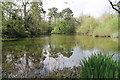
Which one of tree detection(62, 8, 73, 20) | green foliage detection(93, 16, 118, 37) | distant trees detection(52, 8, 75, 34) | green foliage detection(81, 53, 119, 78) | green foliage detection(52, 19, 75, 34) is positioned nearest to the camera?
green foliage detection(81, 53, 119, 78)

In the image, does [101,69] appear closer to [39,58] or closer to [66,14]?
[39,58]

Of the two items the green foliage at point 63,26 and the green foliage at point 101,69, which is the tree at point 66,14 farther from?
the green foliage at point 101,69

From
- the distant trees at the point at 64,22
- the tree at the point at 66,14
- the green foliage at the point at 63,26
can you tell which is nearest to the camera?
the green foliage at the point at 63,26

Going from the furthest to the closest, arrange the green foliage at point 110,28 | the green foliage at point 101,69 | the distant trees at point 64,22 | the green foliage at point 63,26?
the distant trees at point 64,22
the green foliage at point 63,26
the green foliage at point 110,28
the green foliage at point 101,69

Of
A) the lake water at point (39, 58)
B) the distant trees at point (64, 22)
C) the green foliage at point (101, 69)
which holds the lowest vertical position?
the lake water at point (39, 58)

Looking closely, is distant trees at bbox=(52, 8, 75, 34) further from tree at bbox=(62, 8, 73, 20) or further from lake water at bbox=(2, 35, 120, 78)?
lake water at bbox=(2, 35, 120, 78)

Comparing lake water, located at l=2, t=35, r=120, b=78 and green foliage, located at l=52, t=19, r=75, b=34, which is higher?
green foliage, located at l=52, t=19, r=75, b=34

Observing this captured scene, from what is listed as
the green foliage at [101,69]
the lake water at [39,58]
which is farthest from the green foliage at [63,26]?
the green foliage at [101,69]

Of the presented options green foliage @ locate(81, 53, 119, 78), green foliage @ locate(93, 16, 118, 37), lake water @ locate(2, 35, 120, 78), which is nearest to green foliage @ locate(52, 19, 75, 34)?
green foliage @ locate(93, 16, 118, 37)

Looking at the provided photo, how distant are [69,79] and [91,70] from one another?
1.99 ft

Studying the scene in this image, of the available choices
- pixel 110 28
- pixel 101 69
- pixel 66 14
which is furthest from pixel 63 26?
pixel 101 69

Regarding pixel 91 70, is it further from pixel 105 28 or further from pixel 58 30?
pixel 58 30

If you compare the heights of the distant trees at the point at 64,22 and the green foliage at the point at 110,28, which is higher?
the distant trees at the point at 64,22

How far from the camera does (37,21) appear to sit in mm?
19641
